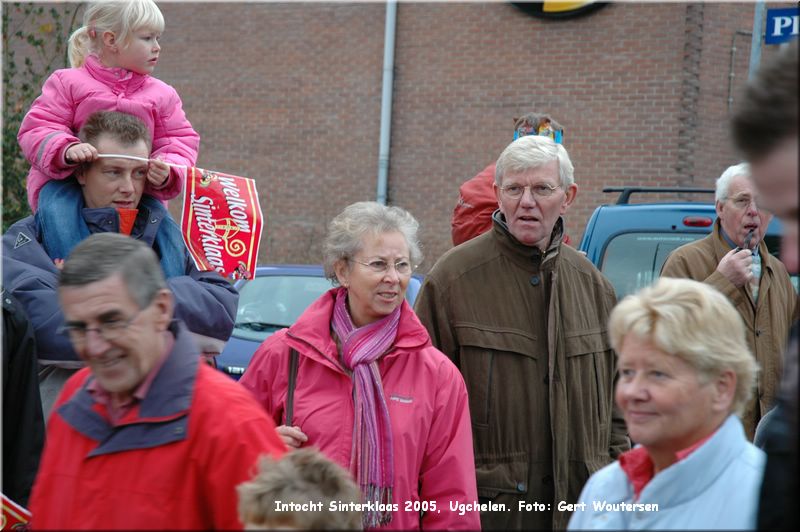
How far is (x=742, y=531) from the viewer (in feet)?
7.18

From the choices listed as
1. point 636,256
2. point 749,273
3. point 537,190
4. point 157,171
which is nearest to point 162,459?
point 157,171

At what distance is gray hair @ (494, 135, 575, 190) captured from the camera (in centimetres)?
413

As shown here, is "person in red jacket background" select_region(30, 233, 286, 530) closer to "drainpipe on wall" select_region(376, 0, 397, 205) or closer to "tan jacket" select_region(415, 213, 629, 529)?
"tan jacket" select_region(415, 213, 629, 529)

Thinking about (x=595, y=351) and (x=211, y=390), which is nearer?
(x=211, y=390)

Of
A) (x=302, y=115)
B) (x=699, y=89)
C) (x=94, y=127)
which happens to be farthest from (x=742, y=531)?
(x=302, y=115)

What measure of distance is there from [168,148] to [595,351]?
6.26 feet

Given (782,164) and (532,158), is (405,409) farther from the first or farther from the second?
(782,164)

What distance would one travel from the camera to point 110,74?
13.6 ft

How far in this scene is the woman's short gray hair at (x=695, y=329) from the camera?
8.30ft

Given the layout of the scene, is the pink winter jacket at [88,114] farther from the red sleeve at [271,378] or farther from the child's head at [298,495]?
the child's head at [298,495]

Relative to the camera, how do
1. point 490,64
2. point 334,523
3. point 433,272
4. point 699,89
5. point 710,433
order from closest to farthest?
point 334,523, point 710,433, point 433,272, point 699,89, point 490,64

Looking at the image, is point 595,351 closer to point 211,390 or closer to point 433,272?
point 433,272

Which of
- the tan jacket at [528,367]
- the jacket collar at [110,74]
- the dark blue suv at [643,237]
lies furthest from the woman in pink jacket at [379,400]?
the dark blue suv at [643,237]

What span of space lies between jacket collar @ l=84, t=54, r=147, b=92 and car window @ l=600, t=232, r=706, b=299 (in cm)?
344
